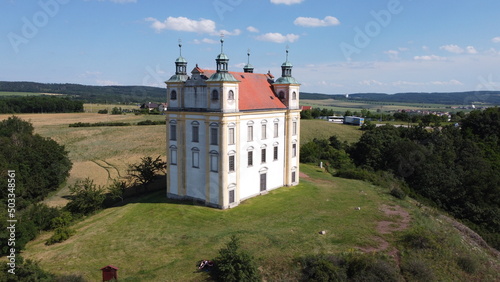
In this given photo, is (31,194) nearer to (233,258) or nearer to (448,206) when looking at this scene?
(233,258)

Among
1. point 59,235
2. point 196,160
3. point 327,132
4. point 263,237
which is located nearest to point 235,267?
point 263,237

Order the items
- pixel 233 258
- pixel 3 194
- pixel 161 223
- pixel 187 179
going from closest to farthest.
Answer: pixel 233 258 → pixel 161 223 → pixel 187 179 → pixel 3 194

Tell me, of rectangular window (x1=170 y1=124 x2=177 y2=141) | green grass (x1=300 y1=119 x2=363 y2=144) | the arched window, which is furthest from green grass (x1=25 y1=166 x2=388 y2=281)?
green grass (x1=300 y1=119 x2=363 y2=144)

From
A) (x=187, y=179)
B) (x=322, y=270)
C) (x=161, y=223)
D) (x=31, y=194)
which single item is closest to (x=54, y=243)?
(x=161, y=223)

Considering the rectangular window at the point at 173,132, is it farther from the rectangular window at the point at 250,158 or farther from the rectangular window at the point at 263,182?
the rectangular window at the point at 263,182

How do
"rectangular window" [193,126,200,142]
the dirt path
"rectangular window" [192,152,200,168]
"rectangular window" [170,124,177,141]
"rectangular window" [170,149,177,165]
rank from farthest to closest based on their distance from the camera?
"rectangular window" [170,149,177,165] → "rectangular window" [170,124,177,141] → "rectangular window" [192,152,200,168] → "rectangular window" [193,126,200,142] → the dirt path

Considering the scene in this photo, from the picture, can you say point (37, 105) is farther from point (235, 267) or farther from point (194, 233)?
point (235, 267)

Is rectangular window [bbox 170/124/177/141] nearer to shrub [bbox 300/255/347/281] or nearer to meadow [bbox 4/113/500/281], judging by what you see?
meadow [bbox 4/113/500/281]
